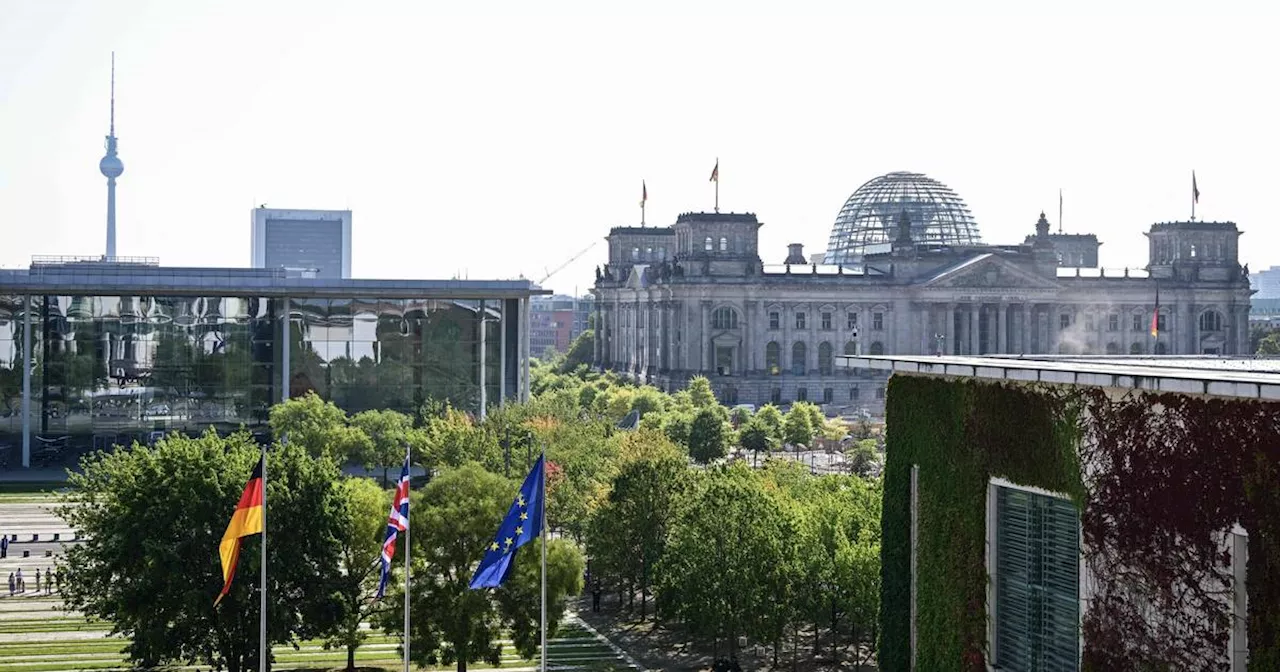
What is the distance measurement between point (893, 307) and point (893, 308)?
101mm

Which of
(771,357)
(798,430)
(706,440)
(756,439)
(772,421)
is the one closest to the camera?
(706,440)

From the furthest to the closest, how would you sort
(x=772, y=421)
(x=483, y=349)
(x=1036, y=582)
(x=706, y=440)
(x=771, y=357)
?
1. (x=771, y=357)
2. (x=772, y=421)
3. (x=706, y=440)
4. (x=483, y=349)
5. (x=1036, y=582)

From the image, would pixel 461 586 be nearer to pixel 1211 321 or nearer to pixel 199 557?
pixel 199 557

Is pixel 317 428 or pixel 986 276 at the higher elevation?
pixel 986 276

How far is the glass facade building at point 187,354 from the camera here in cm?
9562

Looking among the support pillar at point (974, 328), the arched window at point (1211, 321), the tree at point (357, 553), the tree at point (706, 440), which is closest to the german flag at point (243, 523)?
the tree at point (357, 553)

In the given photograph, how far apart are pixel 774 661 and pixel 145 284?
56772 mm

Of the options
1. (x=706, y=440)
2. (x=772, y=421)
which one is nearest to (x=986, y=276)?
(x=772, y=421)

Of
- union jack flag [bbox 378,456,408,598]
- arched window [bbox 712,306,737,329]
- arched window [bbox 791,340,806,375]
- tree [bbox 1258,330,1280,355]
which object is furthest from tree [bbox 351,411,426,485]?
tree [bbox 1258,330,1280,355]

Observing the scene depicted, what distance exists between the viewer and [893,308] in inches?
6570

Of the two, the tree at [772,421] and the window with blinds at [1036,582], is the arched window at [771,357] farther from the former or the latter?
the window with blinds at [1036,582]

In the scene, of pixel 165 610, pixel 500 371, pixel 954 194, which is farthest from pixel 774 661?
pixel 954 194

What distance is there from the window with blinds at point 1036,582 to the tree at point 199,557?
799 inches

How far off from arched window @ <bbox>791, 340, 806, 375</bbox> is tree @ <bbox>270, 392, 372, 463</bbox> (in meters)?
81.9
